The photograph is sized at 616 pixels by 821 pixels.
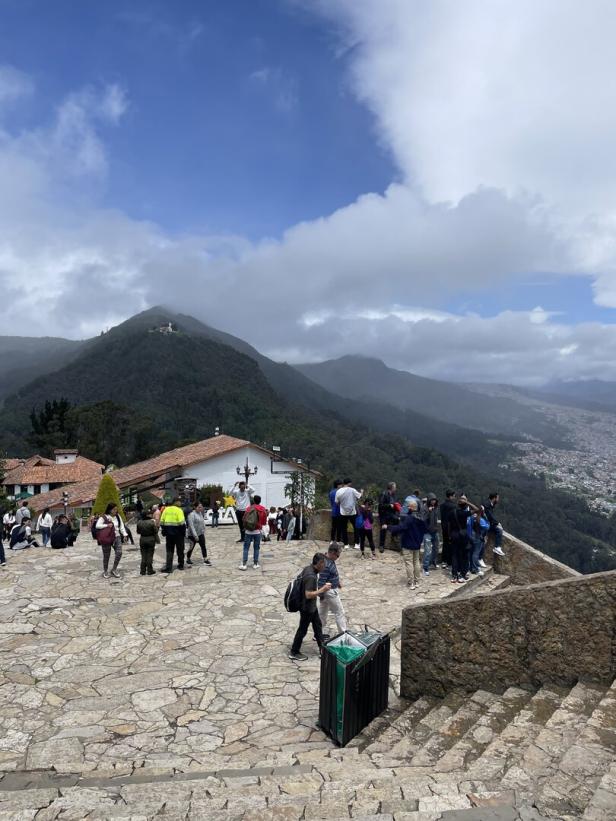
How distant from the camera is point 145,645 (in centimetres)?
655

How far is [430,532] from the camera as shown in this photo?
29.9 feet

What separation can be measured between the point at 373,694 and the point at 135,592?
4.92 m

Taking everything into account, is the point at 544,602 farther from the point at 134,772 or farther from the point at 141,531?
the point at 141,531

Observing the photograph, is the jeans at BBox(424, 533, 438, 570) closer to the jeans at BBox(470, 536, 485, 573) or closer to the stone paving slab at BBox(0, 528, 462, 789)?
the stone paving slab at BBox(0, 528, 462, 789)

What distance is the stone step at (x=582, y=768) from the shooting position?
293cm

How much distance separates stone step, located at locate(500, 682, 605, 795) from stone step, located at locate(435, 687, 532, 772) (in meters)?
0.40

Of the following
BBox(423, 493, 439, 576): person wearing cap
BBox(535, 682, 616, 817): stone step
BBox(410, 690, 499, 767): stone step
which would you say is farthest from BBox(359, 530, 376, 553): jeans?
BBox(535, 682, 616, 817): stone step

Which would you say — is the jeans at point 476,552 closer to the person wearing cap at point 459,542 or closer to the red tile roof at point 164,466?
the person wearing cap at point 459,542

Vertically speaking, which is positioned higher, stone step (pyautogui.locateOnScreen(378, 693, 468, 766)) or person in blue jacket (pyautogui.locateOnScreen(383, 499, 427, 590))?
person in blue jacket (pyautogui.locateOnScreen(383, 499, 427, 590))

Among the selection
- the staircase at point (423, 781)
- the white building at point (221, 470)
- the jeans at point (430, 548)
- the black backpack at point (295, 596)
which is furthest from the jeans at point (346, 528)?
the white building at point (221, 470)

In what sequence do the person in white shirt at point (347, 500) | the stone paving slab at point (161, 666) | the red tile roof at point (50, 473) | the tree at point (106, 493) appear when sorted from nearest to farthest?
the stone paving slab at point (161, 666) → the person in white shirt at point (347, 500) → the tree at point (106, 493) → the red tile roof at point (50, 473)

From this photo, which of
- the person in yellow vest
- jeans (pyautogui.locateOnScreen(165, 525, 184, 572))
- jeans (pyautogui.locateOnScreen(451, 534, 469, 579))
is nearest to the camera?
jeans (pyautogui.locateOnScreen(451, 534, 469, 579))

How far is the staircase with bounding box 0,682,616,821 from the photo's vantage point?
9.68ft

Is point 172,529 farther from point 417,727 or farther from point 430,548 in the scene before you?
point 417,727
